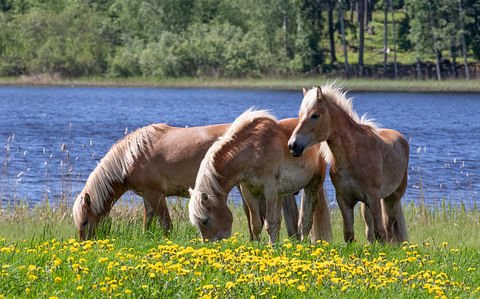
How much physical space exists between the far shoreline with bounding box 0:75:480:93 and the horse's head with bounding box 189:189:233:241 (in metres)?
51.0

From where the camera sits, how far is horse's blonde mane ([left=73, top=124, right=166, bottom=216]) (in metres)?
8.70

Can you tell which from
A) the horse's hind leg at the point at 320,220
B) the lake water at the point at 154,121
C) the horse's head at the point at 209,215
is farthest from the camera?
the lake water at the point at 154,121

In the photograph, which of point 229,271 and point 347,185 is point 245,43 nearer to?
point 347,185

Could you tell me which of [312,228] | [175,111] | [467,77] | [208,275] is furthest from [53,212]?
[467,77]

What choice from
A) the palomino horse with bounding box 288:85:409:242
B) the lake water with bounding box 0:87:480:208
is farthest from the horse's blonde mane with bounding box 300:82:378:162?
the lake water with bounding box 0:87:480:208

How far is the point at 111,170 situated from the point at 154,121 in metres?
27.1

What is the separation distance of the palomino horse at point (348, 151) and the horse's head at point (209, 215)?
1.03 metres

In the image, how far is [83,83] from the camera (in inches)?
2709

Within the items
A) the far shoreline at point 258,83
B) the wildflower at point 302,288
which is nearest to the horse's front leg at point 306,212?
the wildflower at point 302,288

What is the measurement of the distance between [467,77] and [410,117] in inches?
922

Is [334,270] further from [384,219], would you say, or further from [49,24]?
[49,24]

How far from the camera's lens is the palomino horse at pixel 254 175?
24.6 feet

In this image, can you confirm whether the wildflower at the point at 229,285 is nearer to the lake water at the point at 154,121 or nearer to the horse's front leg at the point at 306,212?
the horse's front leg at the point at 306,212

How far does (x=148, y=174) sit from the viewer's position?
29.2 feet
